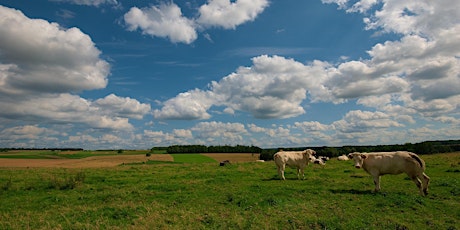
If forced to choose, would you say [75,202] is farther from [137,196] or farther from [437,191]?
[437,191]

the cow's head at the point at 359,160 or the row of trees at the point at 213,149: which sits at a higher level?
the cow's head at the point at 359,160

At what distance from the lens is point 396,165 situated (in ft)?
49.4

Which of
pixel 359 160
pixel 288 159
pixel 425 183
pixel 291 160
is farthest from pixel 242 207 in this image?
pixel 291 160

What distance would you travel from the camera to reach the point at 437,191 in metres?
14.5

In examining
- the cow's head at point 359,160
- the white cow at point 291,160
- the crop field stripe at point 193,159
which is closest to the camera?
the cow's head at point 359,160

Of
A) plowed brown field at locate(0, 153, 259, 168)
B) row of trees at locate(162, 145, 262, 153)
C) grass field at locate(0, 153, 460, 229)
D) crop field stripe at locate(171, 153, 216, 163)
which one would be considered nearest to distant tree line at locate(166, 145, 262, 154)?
row of trees at locate(162, 145, 262, 153)

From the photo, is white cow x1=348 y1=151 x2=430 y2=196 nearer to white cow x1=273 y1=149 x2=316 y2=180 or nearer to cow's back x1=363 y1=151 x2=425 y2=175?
cow's back x1=363 y1=151 x2=425 y2=175

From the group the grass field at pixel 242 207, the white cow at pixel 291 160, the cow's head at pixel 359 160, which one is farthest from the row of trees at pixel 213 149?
the grass field at pixel 242 207

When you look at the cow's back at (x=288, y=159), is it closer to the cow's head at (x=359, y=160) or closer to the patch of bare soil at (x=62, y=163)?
the cow's head at (x=359, y=160)

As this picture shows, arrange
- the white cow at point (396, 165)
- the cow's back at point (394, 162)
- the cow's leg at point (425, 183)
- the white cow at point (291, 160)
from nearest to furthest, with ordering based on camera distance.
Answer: the cow's leg at point (425, 183) → the white cow at point (396, 165) → the cow's back at point (394, 162) → the white cow at point (291, 160)

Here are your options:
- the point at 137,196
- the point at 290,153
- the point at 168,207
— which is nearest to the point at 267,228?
the point at 168,207

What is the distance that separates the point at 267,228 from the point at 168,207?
198 inches

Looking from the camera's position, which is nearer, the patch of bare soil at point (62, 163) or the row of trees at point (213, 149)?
the patch of bare soil at point (62, 163)

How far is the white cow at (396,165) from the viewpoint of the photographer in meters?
14.3
